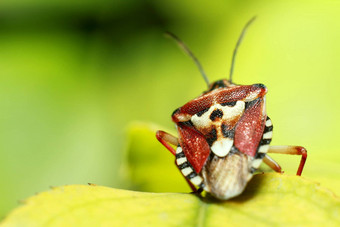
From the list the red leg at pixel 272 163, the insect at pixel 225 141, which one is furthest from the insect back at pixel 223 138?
the red leg at pixel 272 163

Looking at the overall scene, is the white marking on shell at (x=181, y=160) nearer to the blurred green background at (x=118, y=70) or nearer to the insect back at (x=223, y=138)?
the insect back at (x=223, y=138)

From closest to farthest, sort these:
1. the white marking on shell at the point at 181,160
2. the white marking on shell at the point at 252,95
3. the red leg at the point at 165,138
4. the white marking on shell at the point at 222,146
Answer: the white marking on shell at the point at 222,146, the white marking on shell at the point at 181,160, the white marking on shell at the point at 252,95, the red leg at the point at 165,138

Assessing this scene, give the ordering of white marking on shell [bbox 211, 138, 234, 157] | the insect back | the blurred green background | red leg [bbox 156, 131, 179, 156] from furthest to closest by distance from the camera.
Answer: the blurred green background
red leg [bbox 156, 131, 179, 156]
white marking on shell [bbox 211, 138, 234, 157]
the insect back

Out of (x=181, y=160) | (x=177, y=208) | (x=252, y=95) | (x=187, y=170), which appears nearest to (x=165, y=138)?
(x=181, y=160)

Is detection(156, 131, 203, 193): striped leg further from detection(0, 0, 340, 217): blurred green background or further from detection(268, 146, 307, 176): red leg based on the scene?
detection(0, 0, 340, 217): blurred green background

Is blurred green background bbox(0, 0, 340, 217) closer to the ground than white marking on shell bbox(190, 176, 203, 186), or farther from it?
farther from it

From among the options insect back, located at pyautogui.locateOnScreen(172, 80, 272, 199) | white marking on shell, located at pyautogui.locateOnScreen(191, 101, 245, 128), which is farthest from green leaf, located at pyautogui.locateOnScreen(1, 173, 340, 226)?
white marking on shell, located at pyautogui.locateOnScreen(191, 101, 245, 128)

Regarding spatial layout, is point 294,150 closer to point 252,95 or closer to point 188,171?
point 252,95
